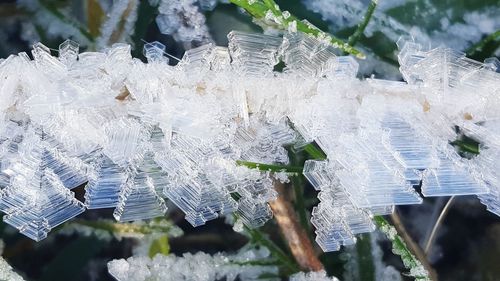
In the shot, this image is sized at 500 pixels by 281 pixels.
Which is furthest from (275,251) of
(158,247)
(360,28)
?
(360,28)

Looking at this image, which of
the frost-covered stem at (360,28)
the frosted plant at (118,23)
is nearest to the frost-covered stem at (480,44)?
the frost-covered stem at (360,28)

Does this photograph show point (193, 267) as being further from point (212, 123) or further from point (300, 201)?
point (212, 123)

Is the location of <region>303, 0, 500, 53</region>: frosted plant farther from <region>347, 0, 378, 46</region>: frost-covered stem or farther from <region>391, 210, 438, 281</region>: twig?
<region>391, 210, 438, 281</region>: twig

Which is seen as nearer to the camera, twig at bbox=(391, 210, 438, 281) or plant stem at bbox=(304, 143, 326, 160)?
plant stem at bbox=(304, 143, 326, 160)

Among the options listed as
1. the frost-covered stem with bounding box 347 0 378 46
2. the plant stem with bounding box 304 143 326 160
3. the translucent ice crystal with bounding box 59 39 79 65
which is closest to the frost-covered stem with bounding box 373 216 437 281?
the plant stem with bounding box 304 143 326 160

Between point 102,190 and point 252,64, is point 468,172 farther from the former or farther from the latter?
point 102,190

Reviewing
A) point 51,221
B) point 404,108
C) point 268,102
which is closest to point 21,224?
point 51,221
